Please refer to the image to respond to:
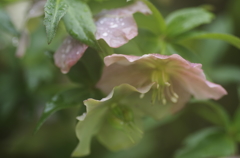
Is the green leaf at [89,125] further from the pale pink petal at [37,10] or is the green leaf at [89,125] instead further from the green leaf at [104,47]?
the pale pink petal at [37,10]

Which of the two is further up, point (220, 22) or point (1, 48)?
point (1, 48)

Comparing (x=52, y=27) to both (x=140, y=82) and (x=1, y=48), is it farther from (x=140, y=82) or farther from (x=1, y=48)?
(x=1, y=48)

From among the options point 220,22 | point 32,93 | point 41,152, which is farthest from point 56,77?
point 220,22

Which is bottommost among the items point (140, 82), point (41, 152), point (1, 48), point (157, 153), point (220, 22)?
point (157, 153)

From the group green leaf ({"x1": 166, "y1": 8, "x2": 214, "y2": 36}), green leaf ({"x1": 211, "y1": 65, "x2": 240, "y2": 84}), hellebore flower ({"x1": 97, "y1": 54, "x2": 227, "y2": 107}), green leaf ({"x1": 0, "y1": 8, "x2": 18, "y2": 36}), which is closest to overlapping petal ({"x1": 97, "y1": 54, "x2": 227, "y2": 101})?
hellebore flower ({"x1": 97, "y1": 54, "x2": 227, "y2": 107})

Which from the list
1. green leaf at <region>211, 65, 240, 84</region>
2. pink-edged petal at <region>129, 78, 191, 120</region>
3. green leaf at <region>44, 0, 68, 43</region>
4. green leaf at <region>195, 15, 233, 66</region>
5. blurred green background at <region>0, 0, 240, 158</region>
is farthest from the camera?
green leaf at <region>195, 15, 233, 66</region>

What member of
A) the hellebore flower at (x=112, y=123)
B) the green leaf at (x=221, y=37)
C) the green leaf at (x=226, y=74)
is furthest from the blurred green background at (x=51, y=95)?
the hellebore flower at (x=112, y=123)

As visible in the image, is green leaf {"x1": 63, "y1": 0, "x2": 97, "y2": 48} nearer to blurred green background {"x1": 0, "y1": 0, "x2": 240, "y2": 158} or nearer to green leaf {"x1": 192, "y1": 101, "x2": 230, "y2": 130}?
blurred green background {"x1": 0, "y1": 0, "x2": 240, "y2": 158}
